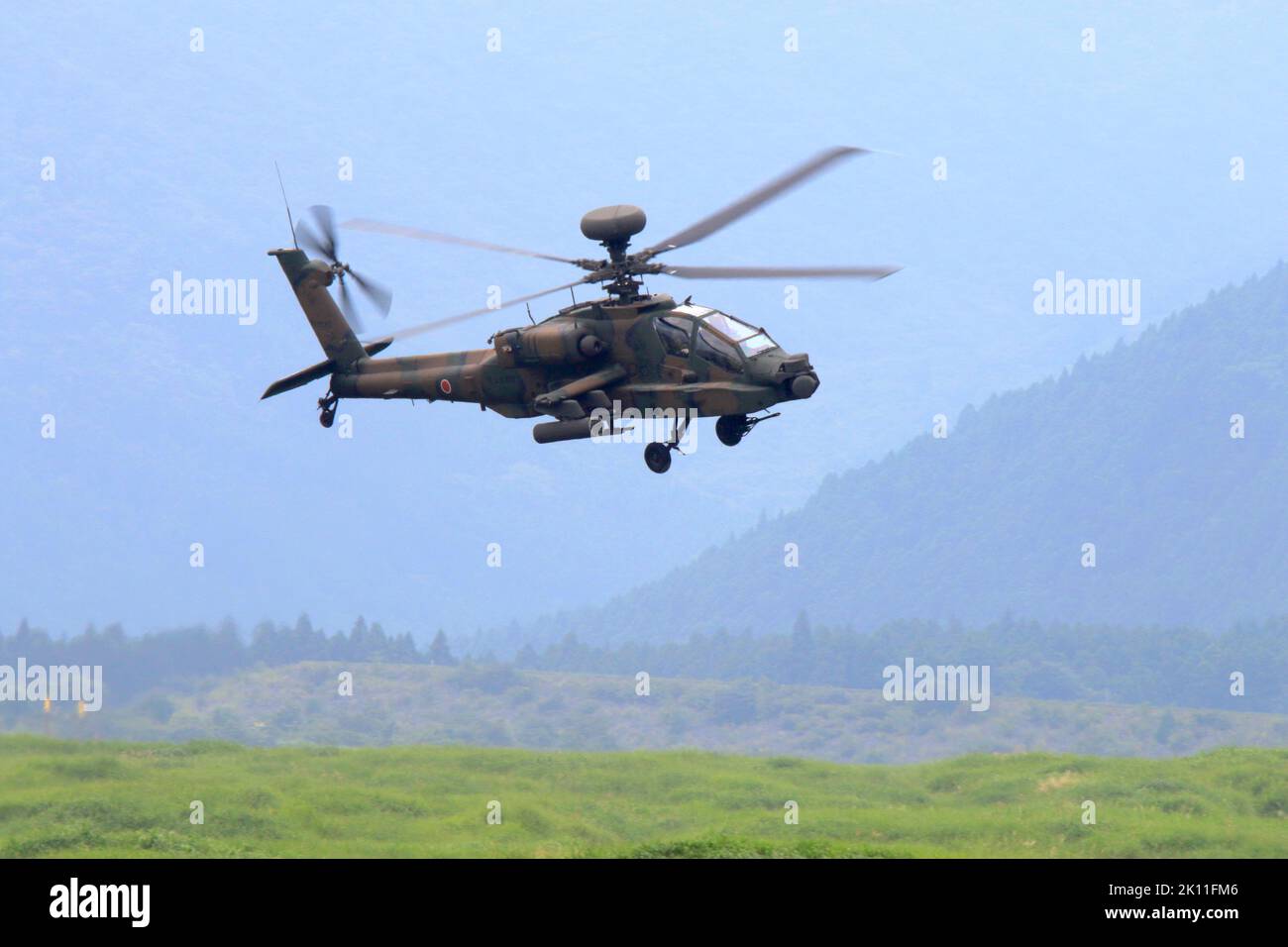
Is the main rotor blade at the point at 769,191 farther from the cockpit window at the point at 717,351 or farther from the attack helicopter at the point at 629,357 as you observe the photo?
the cockpit window at the point at 717,351

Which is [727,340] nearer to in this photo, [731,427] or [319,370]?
[731,427]

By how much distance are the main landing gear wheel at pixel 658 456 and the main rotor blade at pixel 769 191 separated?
12.6ft

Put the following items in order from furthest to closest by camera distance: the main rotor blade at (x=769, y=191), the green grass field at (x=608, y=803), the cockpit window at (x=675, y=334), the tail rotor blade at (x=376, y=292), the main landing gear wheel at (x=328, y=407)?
the green grass field at (x=608, y=803) → the main landing gear wheel at (x=328, y=407) → the tail rotor blade at (x=376, y=292) → the cockpit window at (x=675, y=334) → the main rotor blade at (x=769, y=191)

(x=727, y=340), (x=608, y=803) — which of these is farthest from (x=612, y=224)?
(x=608, y=803)

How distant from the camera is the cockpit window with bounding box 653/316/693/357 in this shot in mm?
35844

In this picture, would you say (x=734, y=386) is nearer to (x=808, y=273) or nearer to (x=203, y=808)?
(x=808, y=273)

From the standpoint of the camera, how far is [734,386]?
34.9 m

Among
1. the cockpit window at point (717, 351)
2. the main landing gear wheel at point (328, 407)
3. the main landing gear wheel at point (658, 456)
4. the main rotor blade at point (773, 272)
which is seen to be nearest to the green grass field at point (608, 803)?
the main landing gear wheel at point (658, 456)

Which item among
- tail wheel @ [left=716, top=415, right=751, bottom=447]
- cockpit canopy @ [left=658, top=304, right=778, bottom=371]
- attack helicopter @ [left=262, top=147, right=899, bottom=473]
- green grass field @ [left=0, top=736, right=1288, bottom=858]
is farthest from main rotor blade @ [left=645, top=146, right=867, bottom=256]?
green grass field @ [left=0, top=736, right=1288, bottom=858]

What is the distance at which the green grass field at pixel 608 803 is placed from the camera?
43.4 m

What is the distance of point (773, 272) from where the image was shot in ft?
105

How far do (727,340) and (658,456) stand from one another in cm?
256

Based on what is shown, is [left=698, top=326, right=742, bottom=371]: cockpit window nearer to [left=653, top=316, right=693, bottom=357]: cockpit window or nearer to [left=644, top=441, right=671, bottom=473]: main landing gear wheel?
[left=653, top=316, right=693, bottom=357]: cockpit window
